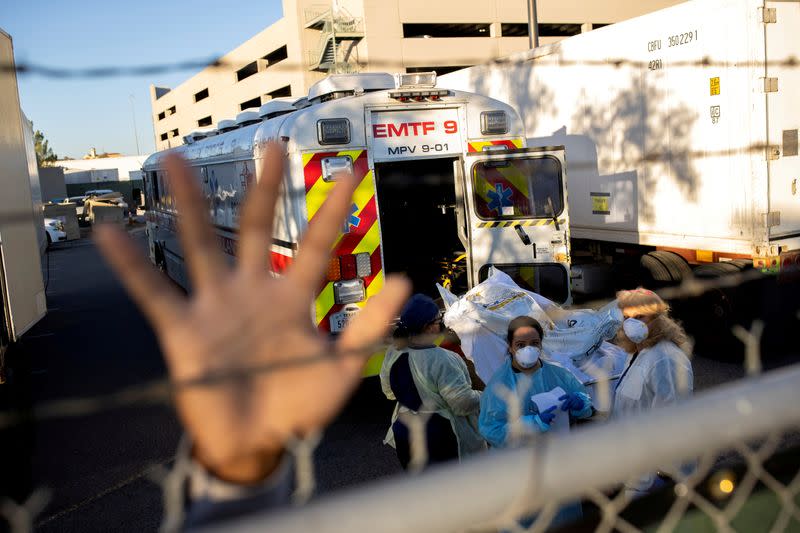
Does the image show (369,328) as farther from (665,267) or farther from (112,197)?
(112,197)

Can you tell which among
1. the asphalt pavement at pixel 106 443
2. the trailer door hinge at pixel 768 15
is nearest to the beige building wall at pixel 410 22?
the asphalt pavement at pixel 106 443

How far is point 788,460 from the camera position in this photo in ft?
7.04

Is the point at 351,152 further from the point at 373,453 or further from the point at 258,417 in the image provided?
the point at 258,417

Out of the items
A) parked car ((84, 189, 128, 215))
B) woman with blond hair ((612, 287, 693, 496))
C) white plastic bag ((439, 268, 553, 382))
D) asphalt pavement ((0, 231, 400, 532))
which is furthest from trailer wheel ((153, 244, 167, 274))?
parked car ((84, 189, 128, 215))

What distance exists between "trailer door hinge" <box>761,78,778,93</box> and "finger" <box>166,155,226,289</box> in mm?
7698

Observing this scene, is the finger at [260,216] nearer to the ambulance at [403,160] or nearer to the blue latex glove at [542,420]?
the blue latex glove at [542,420]

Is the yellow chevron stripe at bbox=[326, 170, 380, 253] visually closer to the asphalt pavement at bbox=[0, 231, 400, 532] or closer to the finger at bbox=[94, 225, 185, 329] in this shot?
the asphalt pavement at bbox=[0, 231, 400, 532]

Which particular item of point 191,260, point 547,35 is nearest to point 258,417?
point 191,260

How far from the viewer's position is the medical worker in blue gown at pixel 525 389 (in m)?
3.72

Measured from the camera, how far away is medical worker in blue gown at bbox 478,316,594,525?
3717 millimetres

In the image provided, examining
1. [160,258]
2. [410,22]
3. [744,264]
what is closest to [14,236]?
[744,264]

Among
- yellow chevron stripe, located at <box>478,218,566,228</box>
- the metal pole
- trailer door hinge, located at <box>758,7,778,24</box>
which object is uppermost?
the metal pole

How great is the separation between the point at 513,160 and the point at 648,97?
2506mm

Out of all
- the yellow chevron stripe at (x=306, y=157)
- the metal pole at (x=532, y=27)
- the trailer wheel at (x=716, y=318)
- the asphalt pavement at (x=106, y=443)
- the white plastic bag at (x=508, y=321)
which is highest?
the metal pole at (x=532, y=27)
